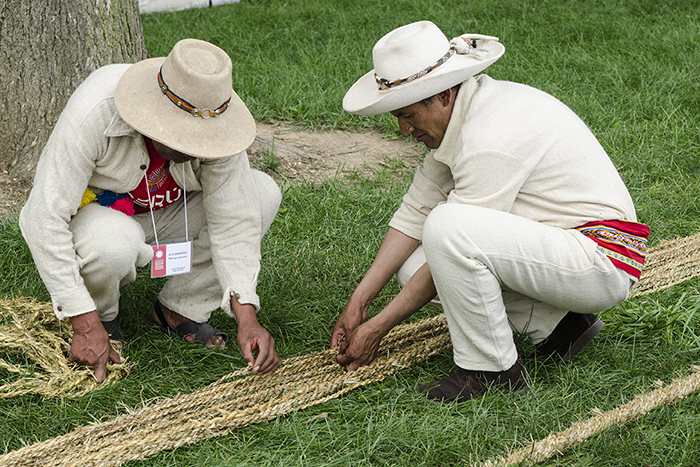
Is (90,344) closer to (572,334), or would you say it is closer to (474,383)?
(474,383)

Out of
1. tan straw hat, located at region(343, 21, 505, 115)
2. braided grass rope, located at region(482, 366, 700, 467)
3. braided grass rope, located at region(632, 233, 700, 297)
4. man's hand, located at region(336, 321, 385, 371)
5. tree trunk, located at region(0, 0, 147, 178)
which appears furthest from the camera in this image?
tree trunk, located at region(0, 0, 147, 178)

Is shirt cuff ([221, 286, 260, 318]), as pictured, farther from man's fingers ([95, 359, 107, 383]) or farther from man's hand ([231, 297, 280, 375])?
man's fingers ([95, 359, 107, 383])

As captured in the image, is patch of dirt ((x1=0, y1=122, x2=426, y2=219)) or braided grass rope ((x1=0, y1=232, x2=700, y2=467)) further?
patch of dirt ((x1=0, y1=122, x2=426, y2=219))

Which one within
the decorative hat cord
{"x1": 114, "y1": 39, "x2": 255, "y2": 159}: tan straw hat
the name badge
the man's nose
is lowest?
the name badge

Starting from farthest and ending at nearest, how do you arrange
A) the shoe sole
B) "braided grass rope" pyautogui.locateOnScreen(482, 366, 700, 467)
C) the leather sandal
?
the leather sandal
the shoe sole
"braided grass rope" pyautogui.locateOnScreen(482, 366, 700, 467)

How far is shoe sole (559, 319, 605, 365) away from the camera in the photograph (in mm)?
2795

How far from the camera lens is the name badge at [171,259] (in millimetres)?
2738

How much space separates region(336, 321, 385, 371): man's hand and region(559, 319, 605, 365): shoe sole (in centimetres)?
75

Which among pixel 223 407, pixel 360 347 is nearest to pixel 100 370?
pixel 223 407

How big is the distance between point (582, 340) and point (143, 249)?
1732 millimetres

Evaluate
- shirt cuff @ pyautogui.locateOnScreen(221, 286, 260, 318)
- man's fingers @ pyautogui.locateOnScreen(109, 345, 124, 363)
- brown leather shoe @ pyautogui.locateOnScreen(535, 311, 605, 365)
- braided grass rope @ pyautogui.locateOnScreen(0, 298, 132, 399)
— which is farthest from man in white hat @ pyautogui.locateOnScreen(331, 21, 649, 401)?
braided grass rope @ pyautogui.locateOnScreen(0, 298, 132, 399)

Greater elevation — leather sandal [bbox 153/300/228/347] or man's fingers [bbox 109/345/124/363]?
man's fingers [bbox 109/345/124/363]

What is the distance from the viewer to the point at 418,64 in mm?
2391

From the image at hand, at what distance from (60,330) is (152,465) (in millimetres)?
813
